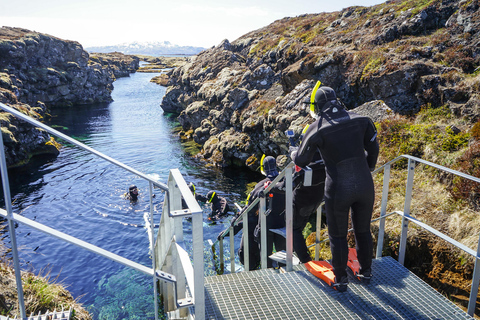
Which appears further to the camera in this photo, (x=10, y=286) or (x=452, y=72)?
(x=452, y=72)

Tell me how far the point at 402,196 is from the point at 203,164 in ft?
52.1

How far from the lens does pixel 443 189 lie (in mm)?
7457

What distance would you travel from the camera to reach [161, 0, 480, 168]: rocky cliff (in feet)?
39.7

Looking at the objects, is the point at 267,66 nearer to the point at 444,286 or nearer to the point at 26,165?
the point at 26,165

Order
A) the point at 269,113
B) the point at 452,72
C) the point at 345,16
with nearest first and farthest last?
the point at 452,72 < the point at 269,113 < the point at 345,16

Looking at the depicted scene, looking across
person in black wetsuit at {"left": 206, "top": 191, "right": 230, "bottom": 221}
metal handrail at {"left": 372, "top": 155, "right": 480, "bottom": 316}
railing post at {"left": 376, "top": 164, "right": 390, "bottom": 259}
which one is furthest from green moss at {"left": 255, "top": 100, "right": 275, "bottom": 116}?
metal handrail at {"left": 372, "top": 155, "right": 480, "bottom": 316}

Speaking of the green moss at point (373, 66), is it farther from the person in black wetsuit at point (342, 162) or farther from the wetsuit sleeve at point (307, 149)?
the wetsuit sleeve at point (307, 149)

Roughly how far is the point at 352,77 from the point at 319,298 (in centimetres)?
1346

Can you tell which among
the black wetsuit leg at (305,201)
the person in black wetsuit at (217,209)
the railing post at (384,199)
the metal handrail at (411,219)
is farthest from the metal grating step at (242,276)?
the person in black wetsuit at (217,209)

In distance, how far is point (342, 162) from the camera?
12.5 ft

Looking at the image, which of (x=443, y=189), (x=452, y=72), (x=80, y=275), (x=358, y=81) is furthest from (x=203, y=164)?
(x=443, y=189)

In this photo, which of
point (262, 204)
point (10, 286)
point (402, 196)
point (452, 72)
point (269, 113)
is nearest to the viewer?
point (10, 286)

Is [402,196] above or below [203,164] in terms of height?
above

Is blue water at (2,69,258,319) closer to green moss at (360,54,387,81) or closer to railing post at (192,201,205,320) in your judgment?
railing post at (192,201,205,320)
